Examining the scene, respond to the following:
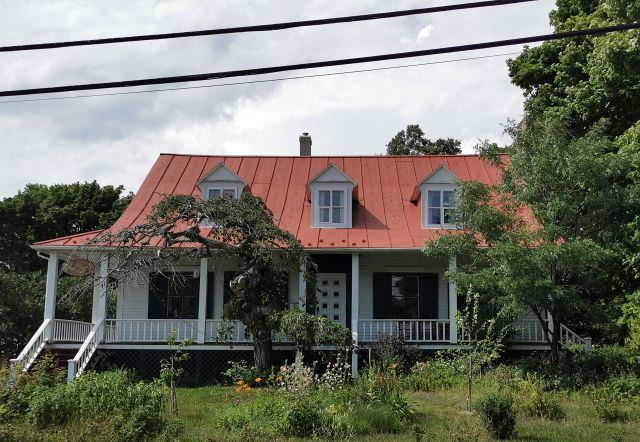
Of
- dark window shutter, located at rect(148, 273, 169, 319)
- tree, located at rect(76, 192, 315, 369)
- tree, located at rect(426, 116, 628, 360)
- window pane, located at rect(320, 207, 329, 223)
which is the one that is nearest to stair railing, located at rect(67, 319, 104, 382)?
dark window shutter, located at rect(148, 273, 169, 319)

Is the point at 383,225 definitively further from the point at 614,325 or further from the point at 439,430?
the point at 439,430

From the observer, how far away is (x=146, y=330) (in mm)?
20109

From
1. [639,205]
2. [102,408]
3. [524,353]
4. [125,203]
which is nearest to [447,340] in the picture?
[524,353]

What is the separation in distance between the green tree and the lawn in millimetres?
23300

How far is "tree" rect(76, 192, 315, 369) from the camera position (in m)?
16.7

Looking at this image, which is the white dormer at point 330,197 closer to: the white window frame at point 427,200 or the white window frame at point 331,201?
the white window frame at point 331,201

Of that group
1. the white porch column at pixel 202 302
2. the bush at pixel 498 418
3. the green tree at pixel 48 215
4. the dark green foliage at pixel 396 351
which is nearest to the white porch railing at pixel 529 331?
the dark green foliage at pixel 396 351

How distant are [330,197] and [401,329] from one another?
4.62m

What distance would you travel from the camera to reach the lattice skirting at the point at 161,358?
1911cm

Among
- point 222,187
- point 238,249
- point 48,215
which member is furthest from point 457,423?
point 48,215

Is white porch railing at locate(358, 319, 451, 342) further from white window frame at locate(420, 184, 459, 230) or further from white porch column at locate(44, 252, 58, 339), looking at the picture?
white porch column at locate(44, 252, 58, 339)

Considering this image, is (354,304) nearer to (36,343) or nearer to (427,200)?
(427,200)

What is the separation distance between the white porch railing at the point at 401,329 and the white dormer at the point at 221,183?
5.89 metres

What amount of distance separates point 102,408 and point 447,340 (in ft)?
35.8
